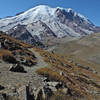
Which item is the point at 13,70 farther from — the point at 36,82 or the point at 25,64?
the point at 25,64

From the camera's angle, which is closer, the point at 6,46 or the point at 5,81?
the point at 5,81

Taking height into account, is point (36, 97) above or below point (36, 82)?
below

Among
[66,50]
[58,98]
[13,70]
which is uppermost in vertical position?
[66,50]

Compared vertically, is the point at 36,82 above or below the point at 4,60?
below

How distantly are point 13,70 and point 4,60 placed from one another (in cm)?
406

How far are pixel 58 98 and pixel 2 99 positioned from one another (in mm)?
3101

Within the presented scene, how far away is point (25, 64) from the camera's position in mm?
23109

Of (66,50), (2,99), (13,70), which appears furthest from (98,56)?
(2,99)

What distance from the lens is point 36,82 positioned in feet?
47.7

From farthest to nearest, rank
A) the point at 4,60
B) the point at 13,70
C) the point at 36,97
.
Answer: the point at 4,60 < the point at 13,70 < the point at 36,97

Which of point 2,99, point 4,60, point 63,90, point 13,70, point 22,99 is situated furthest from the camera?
point 4,60

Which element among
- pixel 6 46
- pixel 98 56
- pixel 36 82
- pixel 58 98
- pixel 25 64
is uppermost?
pixel 98 56

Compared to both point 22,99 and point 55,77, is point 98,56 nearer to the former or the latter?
point 55,77

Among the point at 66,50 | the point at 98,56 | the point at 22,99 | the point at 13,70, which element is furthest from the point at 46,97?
the point at 66,50
